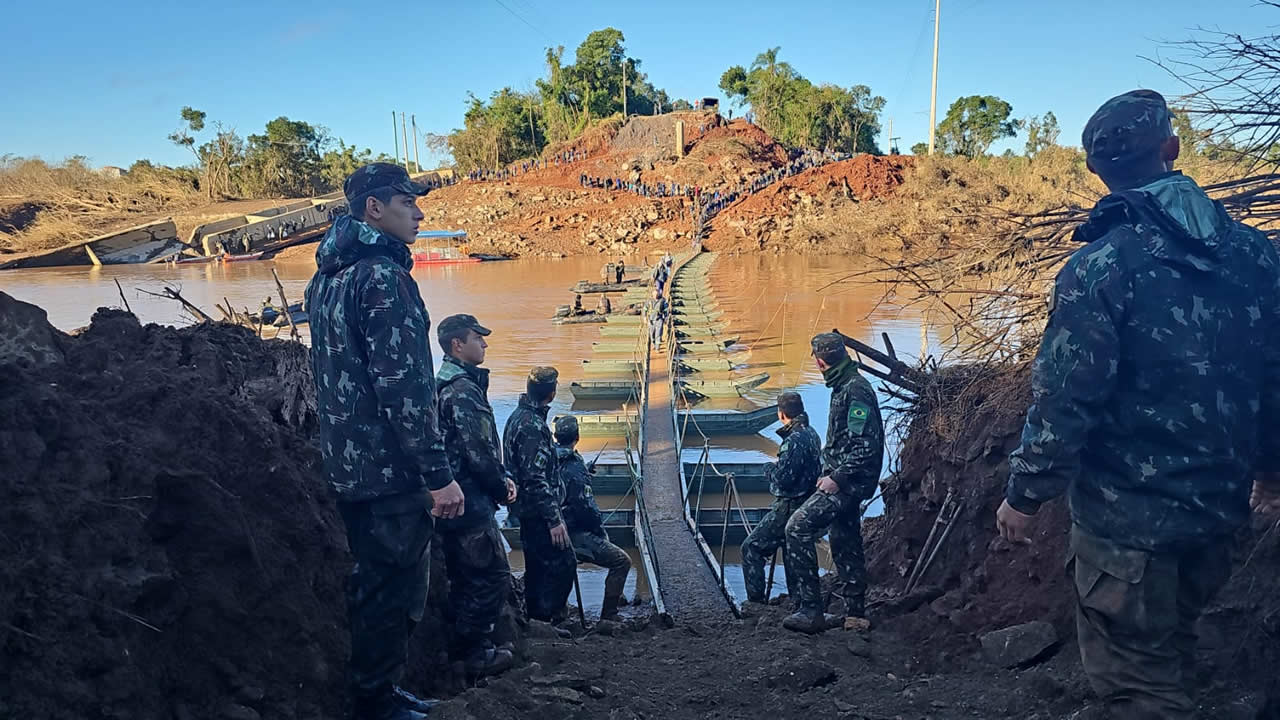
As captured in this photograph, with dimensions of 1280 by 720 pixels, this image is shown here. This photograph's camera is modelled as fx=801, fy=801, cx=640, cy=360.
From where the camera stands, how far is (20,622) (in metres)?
1.89

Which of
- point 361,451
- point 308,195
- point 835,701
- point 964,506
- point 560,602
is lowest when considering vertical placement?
point 560,602

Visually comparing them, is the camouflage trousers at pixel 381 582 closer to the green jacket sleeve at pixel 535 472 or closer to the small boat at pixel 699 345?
the green jacket sleeve at pixel 535 472

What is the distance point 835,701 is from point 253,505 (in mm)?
2355

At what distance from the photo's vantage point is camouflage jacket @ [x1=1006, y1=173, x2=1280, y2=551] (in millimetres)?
1983

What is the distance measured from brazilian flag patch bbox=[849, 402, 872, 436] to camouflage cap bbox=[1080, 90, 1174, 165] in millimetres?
2533

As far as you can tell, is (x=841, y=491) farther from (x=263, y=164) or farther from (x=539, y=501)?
(x=263, y=164)

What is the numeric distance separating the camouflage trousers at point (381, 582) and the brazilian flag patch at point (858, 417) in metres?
2.71

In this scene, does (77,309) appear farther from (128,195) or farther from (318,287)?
(128,195)

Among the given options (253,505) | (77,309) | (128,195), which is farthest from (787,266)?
(128,195)

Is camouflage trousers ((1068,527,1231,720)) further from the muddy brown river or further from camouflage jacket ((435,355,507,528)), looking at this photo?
the muddy brown river

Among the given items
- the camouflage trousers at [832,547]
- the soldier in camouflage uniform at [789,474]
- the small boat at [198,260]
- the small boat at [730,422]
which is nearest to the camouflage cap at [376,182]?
the camouflage trousers at [832,547]

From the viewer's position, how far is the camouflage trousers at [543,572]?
198 inches

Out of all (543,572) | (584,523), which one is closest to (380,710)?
(543,572)

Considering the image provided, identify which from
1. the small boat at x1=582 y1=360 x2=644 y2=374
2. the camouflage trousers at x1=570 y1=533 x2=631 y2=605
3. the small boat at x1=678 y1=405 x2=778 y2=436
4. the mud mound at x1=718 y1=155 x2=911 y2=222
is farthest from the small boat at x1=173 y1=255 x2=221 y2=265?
the camouflage trousers at x1=570 y1=533 x2=631 y2=605
